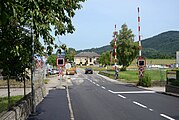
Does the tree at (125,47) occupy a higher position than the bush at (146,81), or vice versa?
the tree at (125,47)

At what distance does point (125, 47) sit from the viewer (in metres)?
78.9

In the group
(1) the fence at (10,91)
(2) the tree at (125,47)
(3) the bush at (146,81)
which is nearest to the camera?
(1) the fence at (10,91)

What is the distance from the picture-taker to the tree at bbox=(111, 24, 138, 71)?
258 ft

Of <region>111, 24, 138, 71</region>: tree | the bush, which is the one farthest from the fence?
<region>111, 24, 138, 71</region>: tree

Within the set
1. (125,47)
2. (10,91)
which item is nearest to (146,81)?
(10,91)

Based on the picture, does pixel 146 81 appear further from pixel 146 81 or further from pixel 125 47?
pixel 125 47

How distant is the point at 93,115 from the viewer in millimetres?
12305

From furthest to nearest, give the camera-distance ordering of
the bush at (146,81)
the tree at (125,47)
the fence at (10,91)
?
the tree at (125,47), the bush at (146,81), the fence at (10,91)

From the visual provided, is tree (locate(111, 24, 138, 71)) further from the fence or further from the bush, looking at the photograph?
the fence

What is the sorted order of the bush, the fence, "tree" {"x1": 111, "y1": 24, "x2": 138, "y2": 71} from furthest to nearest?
"tree" {"x1": 111, "y1": 24, "x2": 138, "y2": 71}
the bush
the fence

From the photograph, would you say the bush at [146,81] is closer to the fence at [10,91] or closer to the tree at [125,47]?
the fence at [10,91]

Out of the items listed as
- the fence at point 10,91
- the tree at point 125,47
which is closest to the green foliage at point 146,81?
the fence at point 10,91

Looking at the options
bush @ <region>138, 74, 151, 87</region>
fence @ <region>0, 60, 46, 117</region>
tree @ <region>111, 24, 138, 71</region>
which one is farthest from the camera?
tree @ <region>111, 24, 138, 71</region>

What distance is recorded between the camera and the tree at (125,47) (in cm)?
7850
